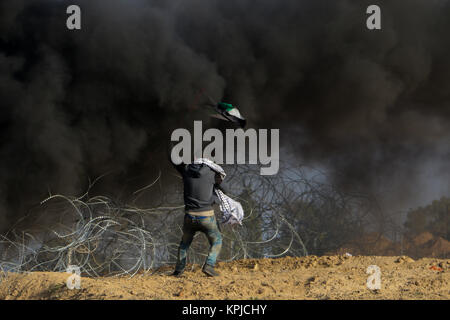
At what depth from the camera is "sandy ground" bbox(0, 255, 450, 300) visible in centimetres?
584

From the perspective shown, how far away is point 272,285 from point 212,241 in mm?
1200

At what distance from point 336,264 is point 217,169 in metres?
2.90

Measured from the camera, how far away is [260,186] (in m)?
9.66

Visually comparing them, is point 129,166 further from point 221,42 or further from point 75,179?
point 221,42

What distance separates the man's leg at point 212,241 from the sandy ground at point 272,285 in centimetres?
17

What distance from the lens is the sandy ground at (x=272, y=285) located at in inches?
230

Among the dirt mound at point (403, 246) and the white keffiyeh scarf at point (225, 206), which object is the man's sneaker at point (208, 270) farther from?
the dirt mound at point (403, 246)

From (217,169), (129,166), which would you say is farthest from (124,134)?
(217,169)

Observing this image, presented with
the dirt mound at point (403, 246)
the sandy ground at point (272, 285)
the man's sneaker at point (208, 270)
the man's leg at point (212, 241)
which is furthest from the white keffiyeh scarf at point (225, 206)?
the dirt mound at point (403, 246)

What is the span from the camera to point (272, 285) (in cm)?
635

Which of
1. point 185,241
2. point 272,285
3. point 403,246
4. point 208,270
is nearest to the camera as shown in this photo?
point 272,285

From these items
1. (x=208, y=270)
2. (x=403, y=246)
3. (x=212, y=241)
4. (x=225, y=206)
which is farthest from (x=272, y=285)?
(x=403, y=246)

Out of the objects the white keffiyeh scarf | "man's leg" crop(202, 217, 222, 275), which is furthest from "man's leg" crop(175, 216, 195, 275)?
the white keffiyeh scarf

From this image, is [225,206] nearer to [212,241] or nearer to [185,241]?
[212,241]
